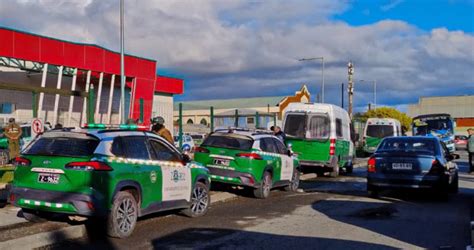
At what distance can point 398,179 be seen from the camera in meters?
12.9

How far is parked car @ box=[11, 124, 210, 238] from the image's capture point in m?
7.87

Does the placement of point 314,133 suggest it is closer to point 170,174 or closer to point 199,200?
point 199,200

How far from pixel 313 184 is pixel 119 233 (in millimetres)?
10302

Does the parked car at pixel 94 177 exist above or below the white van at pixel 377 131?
below

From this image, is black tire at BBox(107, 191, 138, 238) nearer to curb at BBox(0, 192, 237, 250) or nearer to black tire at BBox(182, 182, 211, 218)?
curb at BBox(0, 192, 237, 250)

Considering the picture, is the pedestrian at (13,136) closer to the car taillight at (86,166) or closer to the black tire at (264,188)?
the black tire at (264,188)

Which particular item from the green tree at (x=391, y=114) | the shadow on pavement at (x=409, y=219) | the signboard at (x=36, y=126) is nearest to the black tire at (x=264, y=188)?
the shadow on pavement at (x=409, y=219)

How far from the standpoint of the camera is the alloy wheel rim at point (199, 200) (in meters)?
10.4

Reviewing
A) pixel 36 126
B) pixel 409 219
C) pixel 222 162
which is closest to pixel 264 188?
pixel 222 162

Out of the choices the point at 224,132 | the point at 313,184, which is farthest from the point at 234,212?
the point at 313,184

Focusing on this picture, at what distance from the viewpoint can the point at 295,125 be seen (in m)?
19.5

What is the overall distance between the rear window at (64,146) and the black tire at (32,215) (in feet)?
2.91

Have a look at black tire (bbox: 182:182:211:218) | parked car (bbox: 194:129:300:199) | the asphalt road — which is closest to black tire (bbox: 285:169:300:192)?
the asphalt road

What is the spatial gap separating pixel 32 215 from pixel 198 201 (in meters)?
3.11
